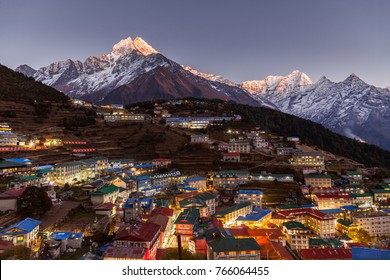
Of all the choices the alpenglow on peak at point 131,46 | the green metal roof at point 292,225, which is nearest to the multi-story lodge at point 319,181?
the green metal roof at point 292,225

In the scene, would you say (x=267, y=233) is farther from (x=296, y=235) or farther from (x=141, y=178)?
(x=141, y=178)

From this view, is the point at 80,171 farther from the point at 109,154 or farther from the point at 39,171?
the point at 109,154

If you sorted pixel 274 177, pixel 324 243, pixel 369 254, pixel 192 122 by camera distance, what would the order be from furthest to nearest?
pixel 192 122 < pixel 274 177 < pixel 324 243 < pixel 369 254

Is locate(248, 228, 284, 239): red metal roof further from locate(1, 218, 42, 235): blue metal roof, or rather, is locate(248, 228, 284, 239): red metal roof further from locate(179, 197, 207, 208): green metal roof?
locate(1, 218, 42, 235): blue metal roof

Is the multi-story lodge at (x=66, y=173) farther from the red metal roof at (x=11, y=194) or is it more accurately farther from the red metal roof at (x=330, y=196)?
the red metal roof at (x=330, y=196)

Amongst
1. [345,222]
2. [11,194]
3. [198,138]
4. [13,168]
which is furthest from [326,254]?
[198,138]

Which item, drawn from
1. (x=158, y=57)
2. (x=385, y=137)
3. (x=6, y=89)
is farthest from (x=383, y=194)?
(x=158, y=57)

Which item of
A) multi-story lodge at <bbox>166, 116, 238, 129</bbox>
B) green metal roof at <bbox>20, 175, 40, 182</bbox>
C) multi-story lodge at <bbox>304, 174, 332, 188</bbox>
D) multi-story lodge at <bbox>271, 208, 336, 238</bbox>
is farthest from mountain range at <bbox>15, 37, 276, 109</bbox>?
multi-story lodge at <bbox>271, 208, 336, 238</bbox>
